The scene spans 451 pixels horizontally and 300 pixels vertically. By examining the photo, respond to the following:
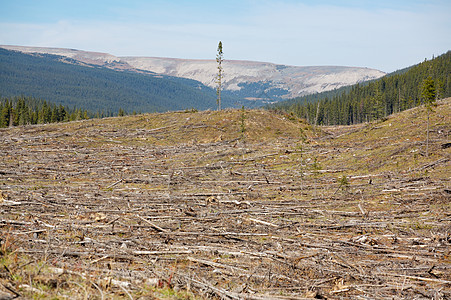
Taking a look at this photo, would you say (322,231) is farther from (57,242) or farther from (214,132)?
(214,132)

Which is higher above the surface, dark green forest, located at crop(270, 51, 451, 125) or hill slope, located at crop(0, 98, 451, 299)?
dark green forest, located at crop(270, 51, 451, 125)

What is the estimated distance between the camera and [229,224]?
44.7 ft

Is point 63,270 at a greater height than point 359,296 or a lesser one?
greater

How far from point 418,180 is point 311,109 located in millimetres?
124248

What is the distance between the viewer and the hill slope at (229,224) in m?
8.25

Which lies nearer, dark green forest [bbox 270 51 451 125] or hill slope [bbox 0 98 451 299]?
hill slope [bbox 0 98 451 299]

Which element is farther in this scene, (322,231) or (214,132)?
(214,132)

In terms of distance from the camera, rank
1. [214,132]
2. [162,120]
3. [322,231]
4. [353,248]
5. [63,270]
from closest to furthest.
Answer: [63,270] < [353,248] < [322,231] < [214,132] < [162,120]

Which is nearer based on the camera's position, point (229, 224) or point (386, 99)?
point (229, 224)

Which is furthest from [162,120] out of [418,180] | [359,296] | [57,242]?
[359,296]

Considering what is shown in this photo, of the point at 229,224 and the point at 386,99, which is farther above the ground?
the point at 386,99

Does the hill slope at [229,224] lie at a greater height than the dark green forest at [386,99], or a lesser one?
lesser

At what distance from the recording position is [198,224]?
13391 mm

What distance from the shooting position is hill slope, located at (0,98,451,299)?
8250 mm
